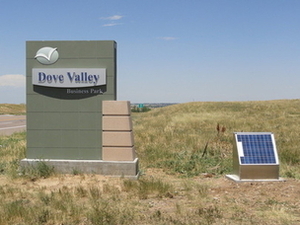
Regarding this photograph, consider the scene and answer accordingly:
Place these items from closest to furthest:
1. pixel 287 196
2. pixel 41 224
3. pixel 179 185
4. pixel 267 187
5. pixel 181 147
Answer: pixel 41 224 → pixel 287 196 → pixel 267 187 → pixel 179 185 → pixel 181 147

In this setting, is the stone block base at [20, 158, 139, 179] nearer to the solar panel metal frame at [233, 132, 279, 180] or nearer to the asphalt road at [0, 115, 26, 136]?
the solar panel metal frame at [233, 132, 279, 180]

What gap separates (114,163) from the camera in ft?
38.5

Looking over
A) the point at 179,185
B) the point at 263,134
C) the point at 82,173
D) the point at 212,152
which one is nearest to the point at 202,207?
the point at 179,185

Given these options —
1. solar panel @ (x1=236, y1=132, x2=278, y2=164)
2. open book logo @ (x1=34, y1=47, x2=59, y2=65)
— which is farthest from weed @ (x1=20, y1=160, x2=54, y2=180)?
solar panel @ (x1=236, y1=132, x2=278, y2=164)

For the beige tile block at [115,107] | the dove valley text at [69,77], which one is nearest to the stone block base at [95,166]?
the beige tile block at [115,107]

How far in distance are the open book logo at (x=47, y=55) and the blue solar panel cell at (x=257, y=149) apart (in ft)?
19.7

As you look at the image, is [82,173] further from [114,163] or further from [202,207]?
[202,207]

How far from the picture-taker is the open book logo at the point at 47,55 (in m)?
12.0

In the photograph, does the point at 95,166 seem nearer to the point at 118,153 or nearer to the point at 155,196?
the point at 118,153

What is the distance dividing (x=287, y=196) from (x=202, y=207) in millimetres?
2312

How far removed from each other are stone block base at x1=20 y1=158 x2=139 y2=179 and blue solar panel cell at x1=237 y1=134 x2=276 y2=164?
3.23m

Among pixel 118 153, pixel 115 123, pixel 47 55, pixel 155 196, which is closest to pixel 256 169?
pixel 155 196

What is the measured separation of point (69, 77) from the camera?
472 inches

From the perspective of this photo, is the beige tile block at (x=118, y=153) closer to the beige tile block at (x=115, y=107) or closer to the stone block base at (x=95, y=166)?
the stone block base at (x=95, y=166)
